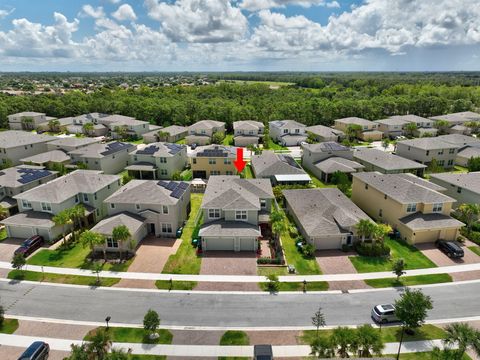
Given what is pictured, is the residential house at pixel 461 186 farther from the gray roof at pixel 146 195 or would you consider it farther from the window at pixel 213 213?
the gray roof at pixel 146 195

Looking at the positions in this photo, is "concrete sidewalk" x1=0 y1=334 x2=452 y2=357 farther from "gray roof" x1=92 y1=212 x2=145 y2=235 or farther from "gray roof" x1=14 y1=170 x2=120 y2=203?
"gray roof" x1=14 y1=170 x2=120 y2=203

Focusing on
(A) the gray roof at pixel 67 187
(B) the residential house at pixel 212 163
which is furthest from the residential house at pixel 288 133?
(A) the gray roof at pixel 67 187

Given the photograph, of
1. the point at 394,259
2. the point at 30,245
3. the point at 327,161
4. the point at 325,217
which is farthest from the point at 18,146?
the point at 394,259

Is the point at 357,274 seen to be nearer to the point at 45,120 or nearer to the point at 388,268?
the point at 388,268

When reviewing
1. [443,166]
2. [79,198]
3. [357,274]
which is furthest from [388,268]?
[443,166]

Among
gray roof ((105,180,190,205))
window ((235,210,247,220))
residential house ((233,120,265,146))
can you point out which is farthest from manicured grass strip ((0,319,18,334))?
residential house ((233,120,265,146))

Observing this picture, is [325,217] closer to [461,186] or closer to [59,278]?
[461,186]

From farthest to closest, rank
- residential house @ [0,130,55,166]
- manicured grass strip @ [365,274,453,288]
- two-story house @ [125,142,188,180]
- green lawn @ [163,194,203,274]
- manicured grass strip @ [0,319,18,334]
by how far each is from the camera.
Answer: residential house @ [0,130,55,166], two-story house @ [125,142,188,180], green lawn @ [163,194,203,274], manicured grass strip @ [365,274,453,288], manicured grass strip @ [0,319,18,334]
